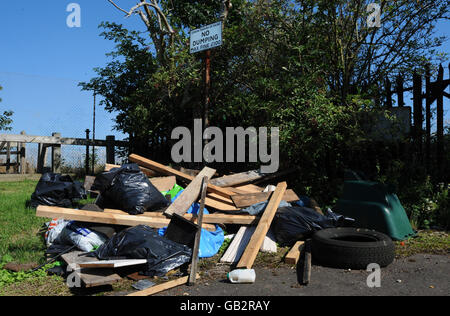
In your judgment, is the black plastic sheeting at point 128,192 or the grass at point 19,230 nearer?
the grass at point 19,230

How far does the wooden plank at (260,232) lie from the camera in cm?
387

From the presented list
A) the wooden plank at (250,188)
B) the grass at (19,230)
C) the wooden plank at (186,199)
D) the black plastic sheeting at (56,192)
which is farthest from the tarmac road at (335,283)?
the black plastic sheeting at (56,192)

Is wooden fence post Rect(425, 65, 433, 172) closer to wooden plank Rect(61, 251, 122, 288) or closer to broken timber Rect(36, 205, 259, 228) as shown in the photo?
broken timber Rect(36, 205, 259, 228)

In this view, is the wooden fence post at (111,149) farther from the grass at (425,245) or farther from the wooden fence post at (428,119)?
the grass at (425,245)

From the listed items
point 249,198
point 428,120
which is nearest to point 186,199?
point 249,198

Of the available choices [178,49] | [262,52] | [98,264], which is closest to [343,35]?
[262,52]

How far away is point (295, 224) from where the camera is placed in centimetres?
473

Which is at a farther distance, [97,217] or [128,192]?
[128,192]

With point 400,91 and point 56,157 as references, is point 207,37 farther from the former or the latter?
point 56,157

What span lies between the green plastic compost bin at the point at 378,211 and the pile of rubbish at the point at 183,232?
187 millimetres

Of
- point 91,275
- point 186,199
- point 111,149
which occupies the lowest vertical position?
point 91,275

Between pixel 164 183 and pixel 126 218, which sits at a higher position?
pixel 164 183

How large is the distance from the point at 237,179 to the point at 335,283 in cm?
337

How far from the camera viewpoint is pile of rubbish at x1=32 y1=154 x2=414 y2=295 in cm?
363
